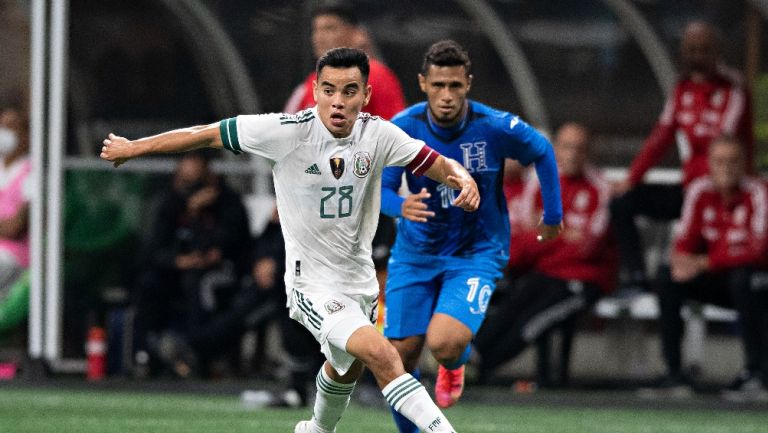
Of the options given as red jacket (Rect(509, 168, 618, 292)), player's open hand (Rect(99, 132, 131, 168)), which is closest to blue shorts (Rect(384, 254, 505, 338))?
player's open hand (Rect(99, 132, 131, 168))

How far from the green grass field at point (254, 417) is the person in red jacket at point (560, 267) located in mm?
926

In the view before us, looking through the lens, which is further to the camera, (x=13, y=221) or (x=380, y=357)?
(x=13, y=221)

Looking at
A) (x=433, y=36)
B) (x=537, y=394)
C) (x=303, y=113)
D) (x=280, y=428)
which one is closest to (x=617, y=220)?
(x=537, y=394)

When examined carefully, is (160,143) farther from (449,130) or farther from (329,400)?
(449,130)

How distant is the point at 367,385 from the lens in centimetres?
990

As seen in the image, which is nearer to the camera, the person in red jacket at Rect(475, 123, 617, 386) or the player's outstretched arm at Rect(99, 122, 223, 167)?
the player's outstretched arm at Rect(99, 122, 223, 167)

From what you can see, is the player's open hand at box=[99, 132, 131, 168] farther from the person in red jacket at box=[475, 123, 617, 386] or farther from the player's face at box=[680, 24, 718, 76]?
the player's face at box=[680, 24, 718, 76]

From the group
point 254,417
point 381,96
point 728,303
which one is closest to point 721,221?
point 728,303

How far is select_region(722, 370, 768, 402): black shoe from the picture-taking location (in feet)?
34.8

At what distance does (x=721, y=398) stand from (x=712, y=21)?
123 inches

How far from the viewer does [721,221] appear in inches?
433

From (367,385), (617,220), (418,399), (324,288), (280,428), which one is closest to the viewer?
(418,399)

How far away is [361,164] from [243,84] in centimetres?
689

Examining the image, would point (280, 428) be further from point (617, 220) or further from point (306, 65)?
point (306, 65)
